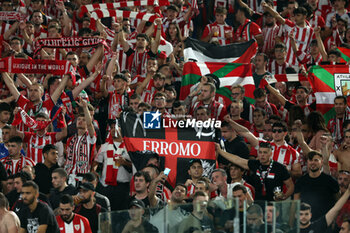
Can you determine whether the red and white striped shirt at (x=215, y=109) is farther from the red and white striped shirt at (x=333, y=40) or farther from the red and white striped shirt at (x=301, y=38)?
the red and white striped shirt at (x=333, y=40)

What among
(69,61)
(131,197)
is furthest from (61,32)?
(131,197)

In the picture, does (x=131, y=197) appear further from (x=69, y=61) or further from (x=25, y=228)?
(x=69, y=61)

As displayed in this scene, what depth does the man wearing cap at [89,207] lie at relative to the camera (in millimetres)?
13375

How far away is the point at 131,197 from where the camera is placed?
45.7 feet

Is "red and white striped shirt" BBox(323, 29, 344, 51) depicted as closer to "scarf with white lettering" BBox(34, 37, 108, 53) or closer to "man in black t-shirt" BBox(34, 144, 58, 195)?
"scarf with white lettering" BBox(34, 37, 108, 53)

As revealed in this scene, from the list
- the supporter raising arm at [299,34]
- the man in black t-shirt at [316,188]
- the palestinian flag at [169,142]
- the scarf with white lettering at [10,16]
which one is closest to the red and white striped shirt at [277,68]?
the supporter raising arm at [299,34]

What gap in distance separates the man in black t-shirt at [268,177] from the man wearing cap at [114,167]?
1.79m

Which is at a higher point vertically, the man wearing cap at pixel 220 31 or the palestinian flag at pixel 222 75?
the man wearing cap at pixel 220 31

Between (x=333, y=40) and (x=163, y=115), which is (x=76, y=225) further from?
(x=333, y=40)

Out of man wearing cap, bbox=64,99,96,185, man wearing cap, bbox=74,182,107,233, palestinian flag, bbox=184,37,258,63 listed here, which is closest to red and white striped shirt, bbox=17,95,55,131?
man wearing cap, bbox=64,99,96,185

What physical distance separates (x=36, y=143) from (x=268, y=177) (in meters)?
3.61

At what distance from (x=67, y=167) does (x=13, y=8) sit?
251 inches

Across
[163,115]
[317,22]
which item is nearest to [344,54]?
[317,22]

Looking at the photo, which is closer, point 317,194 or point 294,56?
point 317,194
